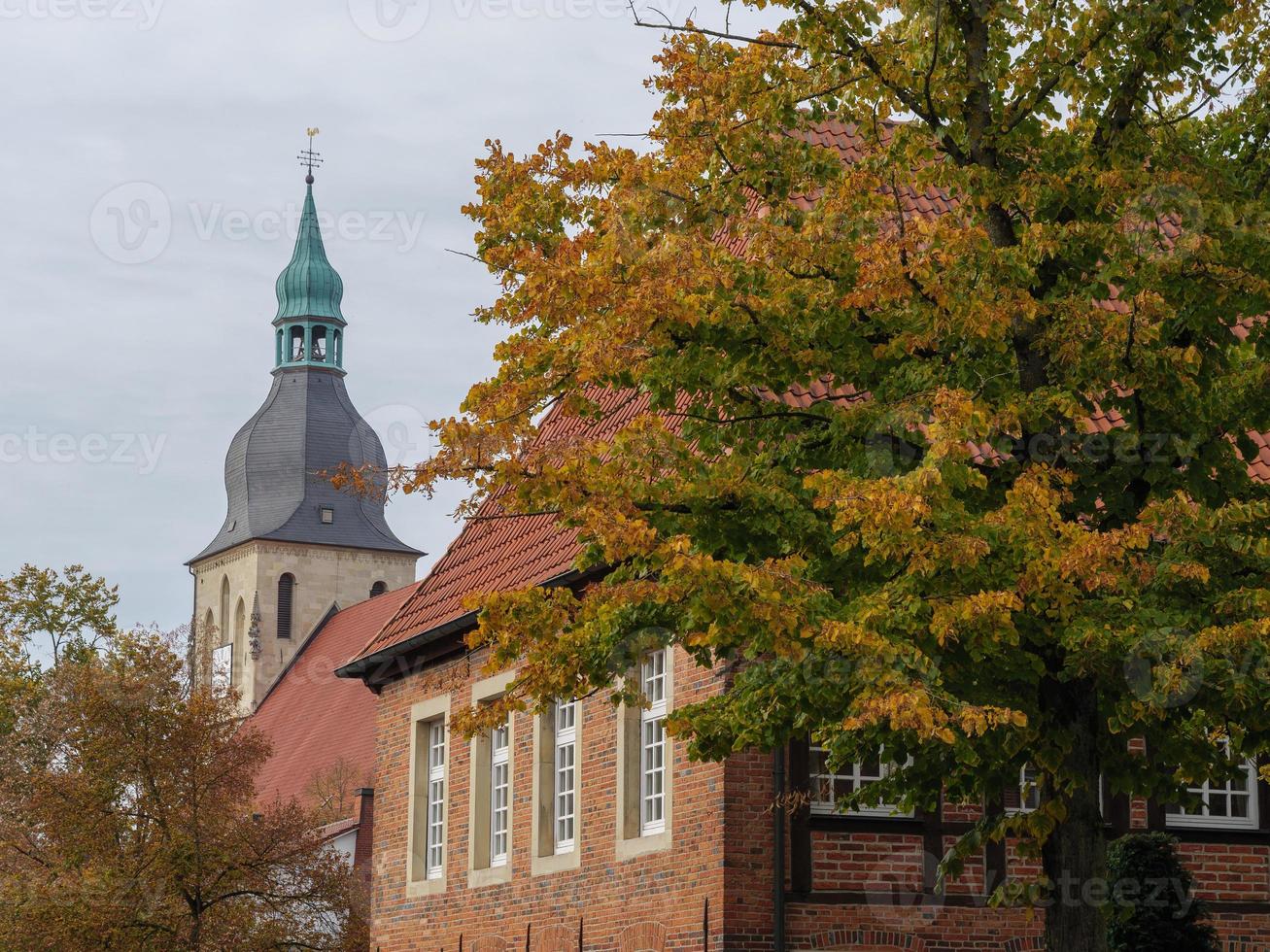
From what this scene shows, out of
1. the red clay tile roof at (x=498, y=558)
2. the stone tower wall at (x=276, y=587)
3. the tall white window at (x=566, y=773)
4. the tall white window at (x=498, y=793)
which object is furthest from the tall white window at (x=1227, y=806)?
the stone tower wall at (x=276, y=587)

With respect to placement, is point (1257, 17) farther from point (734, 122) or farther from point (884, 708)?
point (884, 708)

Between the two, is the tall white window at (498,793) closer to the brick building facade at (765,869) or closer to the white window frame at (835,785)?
the brick building facade at (765,869)

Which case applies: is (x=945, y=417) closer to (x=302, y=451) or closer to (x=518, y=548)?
(x=518, y=548)

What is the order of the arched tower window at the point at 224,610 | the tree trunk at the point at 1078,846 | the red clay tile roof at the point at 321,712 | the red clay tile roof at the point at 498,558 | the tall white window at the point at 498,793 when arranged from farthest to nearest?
the arched tower window at the point at 224,610, the red clay tile roof at the point at 321,712, the tall white window at the point at 498,793, the red clay tile roof at the point at 498,558, the tree trunk at the point at 1078,846

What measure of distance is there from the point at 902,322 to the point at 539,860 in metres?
10.7

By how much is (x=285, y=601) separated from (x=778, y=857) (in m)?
65.5

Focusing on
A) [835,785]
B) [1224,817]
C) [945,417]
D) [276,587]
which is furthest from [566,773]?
[276,587]

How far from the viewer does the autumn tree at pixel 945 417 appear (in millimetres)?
10227

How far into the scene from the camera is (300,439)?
82.2 metres

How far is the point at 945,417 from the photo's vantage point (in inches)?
401

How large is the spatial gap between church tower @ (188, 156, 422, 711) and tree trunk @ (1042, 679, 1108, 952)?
6927 centimetres

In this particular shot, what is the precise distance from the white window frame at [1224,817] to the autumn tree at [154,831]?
12775 mm

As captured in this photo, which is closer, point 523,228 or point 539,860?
point 523,228

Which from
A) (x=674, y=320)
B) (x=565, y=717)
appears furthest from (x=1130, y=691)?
(x=565, y=717)
